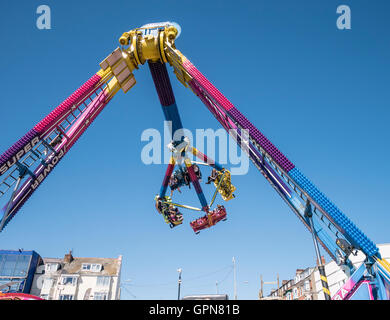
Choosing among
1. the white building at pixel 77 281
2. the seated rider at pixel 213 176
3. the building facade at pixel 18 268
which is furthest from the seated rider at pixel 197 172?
the building facade at pixel 18 268

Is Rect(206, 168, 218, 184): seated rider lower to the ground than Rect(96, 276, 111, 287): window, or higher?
higher

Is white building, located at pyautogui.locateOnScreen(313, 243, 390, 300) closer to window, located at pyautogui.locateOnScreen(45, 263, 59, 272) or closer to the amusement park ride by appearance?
the amusement park ride

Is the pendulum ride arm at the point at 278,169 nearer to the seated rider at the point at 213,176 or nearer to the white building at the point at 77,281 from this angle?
the seated rider at the point at 213,176

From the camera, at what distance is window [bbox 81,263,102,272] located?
4488 cm

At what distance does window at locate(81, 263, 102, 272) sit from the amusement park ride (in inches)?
1216

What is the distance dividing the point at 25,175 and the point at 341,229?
15309 mm

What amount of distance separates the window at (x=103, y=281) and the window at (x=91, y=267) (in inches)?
61.0

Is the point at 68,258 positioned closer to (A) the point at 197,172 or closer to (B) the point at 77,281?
(B) the point at 77,281

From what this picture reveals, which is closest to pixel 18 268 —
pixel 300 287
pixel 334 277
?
pixel 300 287

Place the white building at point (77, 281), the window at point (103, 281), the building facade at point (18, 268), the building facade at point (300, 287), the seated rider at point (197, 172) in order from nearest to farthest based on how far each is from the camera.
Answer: the seated rider at point (197, 172) < the building facade at point (18, 268) < the white building at point (77, 281) < the building facade at point (300, 287) < the window at point (103, 281)

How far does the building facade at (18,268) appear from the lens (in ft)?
132

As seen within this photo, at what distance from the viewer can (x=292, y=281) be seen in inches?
2034

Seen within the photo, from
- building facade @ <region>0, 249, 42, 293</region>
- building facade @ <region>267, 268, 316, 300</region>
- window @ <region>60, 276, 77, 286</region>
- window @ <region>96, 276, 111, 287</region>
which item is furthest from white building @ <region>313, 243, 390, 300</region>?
building facade @ <region>0, 249, 42, 293</region>
